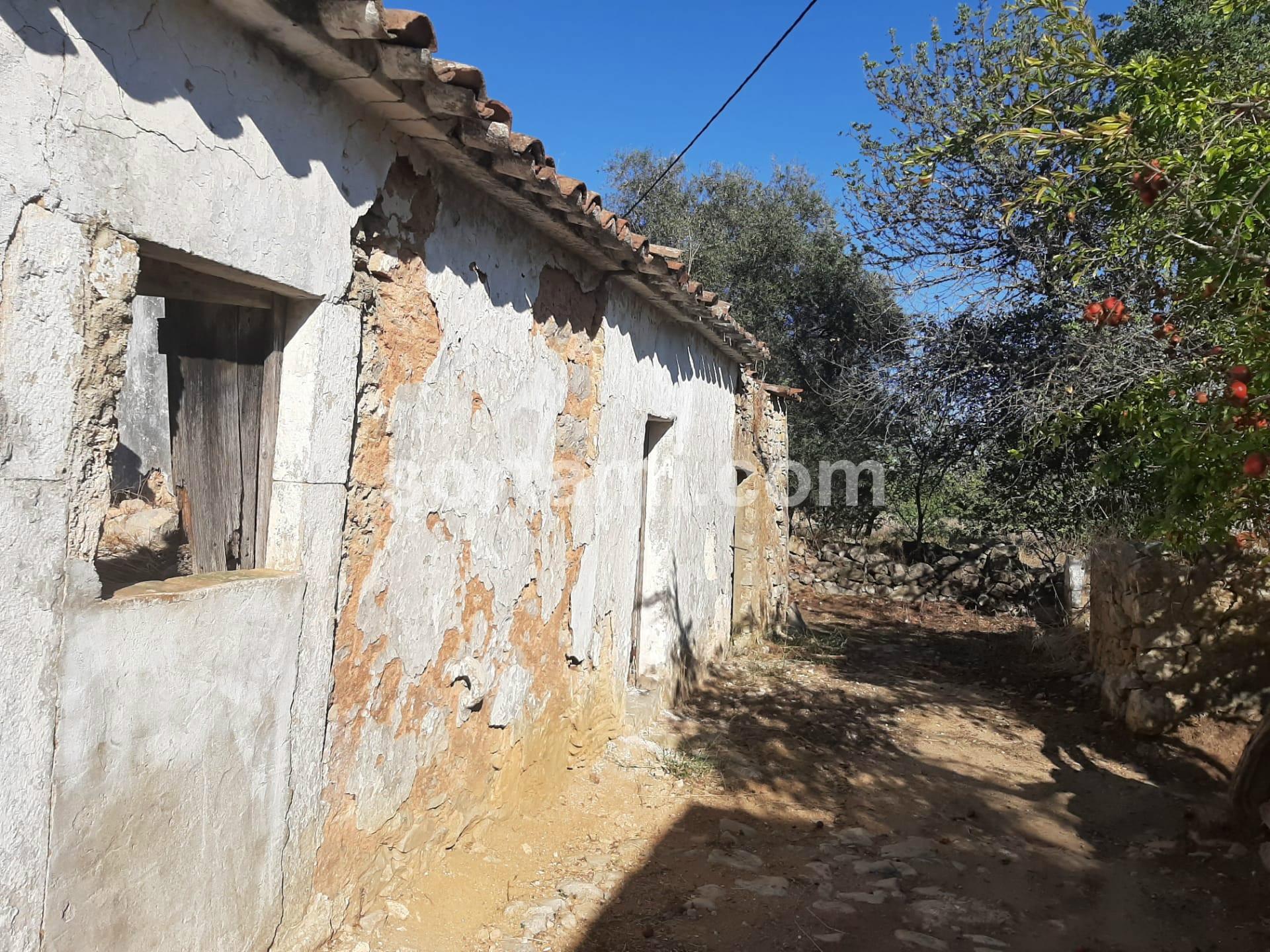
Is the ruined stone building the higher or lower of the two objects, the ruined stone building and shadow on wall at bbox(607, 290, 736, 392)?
the lower

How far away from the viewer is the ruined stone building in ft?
6.23

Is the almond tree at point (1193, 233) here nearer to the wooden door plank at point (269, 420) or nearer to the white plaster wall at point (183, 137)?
the white plaster wall at point (183, 137)

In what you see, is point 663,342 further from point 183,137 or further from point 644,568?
point 183,137

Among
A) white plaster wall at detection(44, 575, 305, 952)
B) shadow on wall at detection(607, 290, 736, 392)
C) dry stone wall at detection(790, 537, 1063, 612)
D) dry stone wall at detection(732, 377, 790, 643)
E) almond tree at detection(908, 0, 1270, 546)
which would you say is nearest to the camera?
white plaster wall at detection(44, 575, 305, 952)

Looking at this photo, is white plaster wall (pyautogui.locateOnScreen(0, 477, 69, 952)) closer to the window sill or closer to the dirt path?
the window sill

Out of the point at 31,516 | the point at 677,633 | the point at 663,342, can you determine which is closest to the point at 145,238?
the point at 31,516

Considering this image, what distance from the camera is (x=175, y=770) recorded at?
2.25 meters

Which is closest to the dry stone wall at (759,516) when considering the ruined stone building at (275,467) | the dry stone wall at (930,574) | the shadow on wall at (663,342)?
the shadow on wall at (663,342)

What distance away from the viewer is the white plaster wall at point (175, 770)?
6.51 feet

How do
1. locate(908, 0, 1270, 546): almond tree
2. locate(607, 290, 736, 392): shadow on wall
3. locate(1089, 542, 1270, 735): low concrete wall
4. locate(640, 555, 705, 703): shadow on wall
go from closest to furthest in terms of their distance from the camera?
locate(908, 0, 1270, 546): almond tree < locate(607, 290, 736, 392): shadow on wall < locate(1089, 542, 1270, 735): low concrete wall < locate(640, 555, 705, 703): shadow on wall

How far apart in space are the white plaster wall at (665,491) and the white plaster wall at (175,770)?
2291 millimetres

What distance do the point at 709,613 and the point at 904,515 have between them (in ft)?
24.0

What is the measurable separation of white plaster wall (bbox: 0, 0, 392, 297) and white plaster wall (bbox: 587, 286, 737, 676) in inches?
96.5

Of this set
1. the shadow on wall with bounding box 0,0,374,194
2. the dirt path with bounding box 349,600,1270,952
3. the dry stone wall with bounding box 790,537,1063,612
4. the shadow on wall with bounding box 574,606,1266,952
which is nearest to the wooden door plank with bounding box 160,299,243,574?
the shadow on wall with bounding box 0,0,374,194
